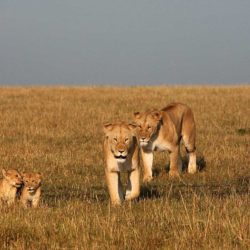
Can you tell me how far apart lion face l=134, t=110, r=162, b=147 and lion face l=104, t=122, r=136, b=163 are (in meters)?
2.98

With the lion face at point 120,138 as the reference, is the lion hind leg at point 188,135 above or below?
below

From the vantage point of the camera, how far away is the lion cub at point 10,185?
29.8 ft

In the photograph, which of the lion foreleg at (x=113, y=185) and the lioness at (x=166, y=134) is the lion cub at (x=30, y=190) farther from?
the lioness at (x=166, y=134)

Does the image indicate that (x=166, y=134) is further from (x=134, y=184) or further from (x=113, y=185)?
(x=113, y=185)

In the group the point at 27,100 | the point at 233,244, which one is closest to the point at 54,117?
the point at 27,100

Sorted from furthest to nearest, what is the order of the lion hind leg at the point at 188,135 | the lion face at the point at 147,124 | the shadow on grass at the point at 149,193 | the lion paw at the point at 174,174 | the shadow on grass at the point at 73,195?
the lion hind leg at the point at 188,135
the lion paw at the point at 174,174
the lion face at the point at 147,124
the shadow on grass at the point at 149,193
the shadow on grass at the point at 73,195

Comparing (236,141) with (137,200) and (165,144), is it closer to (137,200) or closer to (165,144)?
(165,144)

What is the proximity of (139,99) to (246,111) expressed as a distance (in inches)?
225

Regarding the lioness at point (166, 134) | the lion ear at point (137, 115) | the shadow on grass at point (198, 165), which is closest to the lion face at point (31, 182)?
the lioness at point (166, 134)

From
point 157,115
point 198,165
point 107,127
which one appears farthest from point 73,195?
point 198,165

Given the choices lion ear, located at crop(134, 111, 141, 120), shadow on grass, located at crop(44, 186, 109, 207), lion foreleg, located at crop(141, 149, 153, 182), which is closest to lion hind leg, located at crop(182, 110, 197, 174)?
lion foreleg, located at crop(141, 149, 153, 182)

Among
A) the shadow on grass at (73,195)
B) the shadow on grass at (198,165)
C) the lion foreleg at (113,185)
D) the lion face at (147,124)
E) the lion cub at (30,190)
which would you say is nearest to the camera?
the lion foreleg at (113,185)

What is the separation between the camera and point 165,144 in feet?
38.8

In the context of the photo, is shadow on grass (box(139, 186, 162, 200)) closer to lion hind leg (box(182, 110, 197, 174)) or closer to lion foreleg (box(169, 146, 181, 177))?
lion foreleg (box(169, 146, 181, 177))
